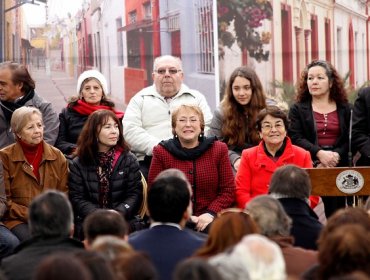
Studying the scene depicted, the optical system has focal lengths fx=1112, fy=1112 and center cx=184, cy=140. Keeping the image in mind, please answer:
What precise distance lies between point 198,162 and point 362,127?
1.18 meters

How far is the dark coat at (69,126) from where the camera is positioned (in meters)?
7.55

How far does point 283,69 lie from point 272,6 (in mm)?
500

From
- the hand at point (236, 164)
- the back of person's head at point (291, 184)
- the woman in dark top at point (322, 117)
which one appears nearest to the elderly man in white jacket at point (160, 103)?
the hand at point (236, 164)

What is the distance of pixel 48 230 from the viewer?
4996mm

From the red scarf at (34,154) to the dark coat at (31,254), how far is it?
1943 millimetres

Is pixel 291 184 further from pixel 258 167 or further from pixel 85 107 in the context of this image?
pixel 85 107

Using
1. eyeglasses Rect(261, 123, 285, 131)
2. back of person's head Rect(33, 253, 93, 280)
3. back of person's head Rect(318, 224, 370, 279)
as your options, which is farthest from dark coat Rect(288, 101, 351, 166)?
back of person's head Rect(33, 253, 93, 280)

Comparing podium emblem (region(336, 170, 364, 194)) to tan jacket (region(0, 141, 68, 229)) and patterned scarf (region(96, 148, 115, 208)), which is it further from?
tan jacket (region(0, 141, 68, 229))

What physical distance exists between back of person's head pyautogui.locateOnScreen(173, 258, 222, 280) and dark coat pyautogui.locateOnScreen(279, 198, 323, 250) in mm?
2095

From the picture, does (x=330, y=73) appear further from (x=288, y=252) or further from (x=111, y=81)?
(x=288, y=252)

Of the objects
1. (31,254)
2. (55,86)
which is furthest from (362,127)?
(31,254)

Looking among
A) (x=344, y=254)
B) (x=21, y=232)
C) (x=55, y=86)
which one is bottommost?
(x=21, y=232)

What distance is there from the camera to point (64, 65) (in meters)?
8.77

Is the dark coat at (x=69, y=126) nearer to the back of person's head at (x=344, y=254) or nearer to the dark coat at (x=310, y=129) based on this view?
the dark coat at (x=310, y=129)
